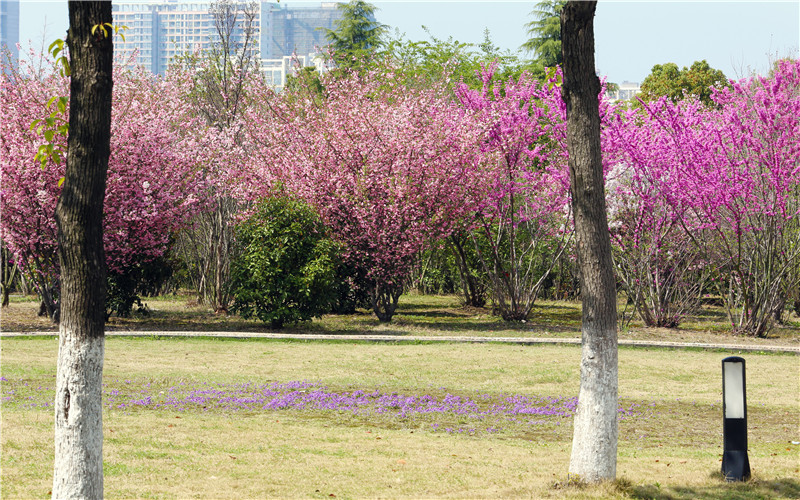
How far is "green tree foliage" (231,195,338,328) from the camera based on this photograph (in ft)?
62.3

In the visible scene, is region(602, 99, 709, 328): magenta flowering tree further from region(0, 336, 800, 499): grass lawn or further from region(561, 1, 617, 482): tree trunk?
region(561, 1, 617, 482): tree trunk

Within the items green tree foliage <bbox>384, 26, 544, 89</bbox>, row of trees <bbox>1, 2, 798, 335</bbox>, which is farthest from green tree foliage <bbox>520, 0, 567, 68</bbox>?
row of trees <bbox>1, 2, 798, 335</bbox>

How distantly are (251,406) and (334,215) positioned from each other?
10675 millimetres

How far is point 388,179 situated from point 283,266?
133 inches

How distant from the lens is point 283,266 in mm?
19156

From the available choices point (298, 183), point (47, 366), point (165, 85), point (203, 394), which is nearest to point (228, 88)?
point (165, 85)

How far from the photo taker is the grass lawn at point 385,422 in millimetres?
6625

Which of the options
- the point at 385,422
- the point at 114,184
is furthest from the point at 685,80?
the point at 385,422

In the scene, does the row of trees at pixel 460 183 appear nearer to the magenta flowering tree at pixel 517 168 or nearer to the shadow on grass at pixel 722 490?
the magenta flowering tree at pixel 517 168

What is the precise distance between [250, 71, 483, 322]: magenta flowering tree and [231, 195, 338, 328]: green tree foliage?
39.9 inches

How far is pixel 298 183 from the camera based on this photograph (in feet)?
67.5

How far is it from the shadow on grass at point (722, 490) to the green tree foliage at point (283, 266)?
42.7ft

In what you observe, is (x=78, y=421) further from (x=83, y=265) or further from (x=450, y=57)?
(x=450, y=57)

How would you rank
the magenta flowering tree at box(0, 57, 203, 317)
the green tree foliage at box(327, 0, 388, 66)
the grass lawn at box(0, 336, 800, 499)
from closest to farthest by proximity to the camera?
the grass lawn at box(0, 336, 800, 499)
the magenta flowering tree at box(0, 57, 203, 317)
the green tree foliage at box(327, 0, 388, 66)
